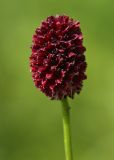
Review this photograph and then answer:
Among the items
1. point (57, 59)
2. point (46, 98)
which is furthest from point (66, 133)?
point (46, 98)

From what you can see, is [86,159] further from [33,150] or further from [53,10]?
[53,10]

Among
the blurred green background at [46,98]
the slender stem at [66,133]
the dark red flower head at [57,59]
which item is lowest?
the slender stem at [66,133]

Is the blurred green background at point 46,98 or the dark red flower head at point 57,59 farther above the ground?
the blurred green background at point 46,98

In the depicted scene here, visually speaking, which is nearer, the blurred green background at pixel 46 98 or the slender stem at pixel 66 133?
the slender stem at pixel 66 133

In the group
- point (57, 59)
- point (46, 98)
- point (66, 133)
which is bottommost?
point (66, 133)

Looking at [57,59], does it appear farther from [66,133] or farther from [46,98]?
[46,98]

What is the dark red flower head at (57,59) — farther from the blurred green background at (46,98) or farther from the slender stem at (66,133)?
the blurred green background at (46,98)

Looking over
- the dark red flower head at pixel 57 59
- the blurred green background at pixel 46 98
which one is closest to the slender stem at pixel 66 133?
the dark red flower head at pixel 57 59
